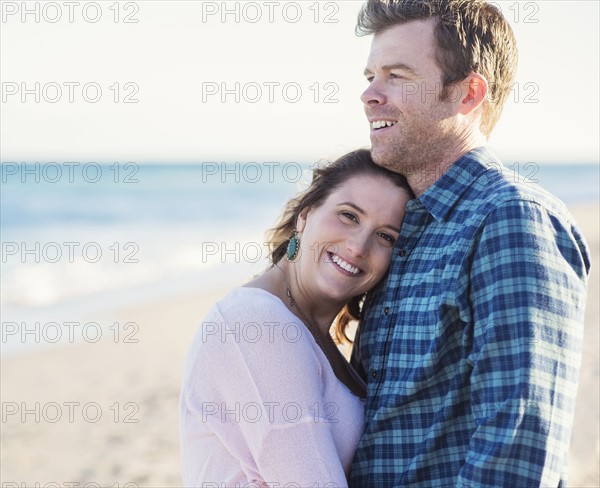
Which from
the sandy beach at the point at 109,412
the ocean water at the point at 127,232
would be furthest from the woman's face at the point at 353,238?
the sandy beach at the point at 109,412

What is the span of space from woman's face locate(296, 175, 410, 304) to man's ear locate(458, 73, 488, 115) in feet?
1.12

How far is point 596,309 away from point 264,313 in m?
6.58

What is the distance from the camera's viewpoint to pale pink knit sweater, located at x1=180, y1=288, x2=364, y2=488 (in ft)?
7.30

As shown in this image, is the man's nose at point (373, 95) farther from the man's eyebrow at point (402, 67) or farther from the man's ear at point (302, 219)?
the man's ear at point (302, 219)

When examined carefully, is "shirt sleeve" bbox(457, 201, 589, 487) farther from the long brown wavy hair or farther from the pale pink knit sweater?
the long brown wavy hair

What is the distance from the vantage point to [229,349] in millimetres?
2275

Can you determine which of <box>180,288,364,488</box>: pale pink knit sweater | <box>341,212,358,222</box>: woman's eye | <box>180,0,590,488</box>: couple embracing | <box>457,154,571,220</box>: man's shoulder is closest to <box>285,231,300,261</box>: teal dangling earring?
<box>180,0,590,488</box>: couple embracing

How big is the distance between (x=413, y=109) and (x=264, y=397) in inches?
40.2

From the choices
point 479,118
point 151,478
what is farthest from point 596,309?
point 479,118

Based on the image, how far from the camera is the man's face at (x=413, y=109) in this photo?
260 cm

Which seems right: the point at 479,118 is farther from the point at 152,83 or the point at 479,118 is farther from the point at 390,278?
the point at 152,83

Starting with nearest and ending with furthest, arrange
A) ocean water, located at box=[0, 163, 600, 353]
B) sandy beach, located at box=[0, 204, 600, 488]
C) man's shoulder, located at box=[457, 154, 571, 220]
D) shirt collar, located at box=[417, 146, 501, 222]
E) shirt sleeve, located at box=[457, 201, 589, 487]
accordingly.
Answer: shirt sleeve, located at box=[457, 201, 589, 487]
man's shoulder, located at box=[457, 154, 571, 220]
shirt collar, located at box=[417, 146, 501, 222]
sandy beach, located at box=[0, 204, 600, 488]
ocean water, located at box=[0, 163, 600, 353]

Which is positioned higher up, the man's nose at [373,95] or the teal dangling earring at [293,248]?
the man's nose at [373,95]

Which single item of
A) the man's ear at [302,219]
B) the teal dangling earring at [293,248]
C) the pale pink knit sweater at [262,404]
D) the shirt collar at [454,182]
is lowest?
the pale pink knit sweater at [262,404]
